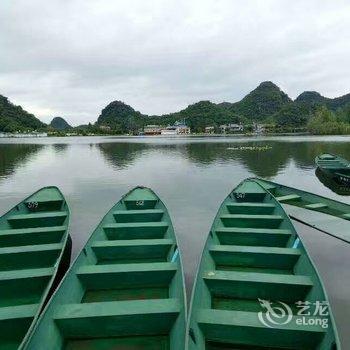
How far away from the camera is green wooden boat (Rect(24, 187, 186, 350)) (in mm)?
8609

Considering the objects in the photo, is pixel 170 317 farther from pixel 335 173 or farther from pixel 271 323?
pixel 335 173

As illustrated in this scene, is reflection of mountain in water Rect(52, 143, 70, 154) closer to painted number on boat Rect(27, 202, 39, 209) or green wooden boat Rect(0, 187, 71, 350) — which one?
painted number on boat Rect(27, 202, 39, 209)

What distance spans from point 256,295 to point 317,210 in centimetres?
1386

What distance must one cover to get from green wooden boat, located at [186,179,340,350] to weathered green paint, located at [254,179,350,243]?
4.33 metres

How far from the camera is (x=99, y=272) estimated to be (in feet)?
Result: 36.4

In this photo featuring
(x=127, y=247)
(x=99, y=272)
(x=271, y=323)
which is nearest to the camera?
(x=271, y=323)

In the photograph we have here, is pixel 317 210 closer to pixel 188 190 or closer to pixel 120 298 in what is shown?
pixel 188 190

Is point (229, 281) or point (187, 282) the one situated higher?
point (229, 281)

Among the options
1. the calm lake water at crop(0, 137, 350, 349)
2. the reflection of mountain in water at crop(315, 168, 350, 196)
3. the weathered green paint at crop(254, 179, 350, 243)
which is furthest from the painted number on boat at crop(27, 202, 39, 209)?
the reflection of mountain in water at crop(315, 168, 350, 196)

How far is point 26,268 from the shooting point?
13.4 metres

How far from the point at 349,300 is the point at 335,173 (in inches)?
1010

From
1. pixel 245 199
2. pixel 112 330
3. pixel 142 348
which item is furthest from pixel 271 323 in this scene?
pixel 245 199

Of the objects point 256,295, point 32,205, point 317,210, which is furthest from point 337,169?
point 32,205

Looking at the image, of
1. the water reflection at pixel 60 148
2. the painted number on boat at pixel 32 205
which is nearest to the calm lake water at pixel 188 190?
the painted number on boat at pixel 32 205
